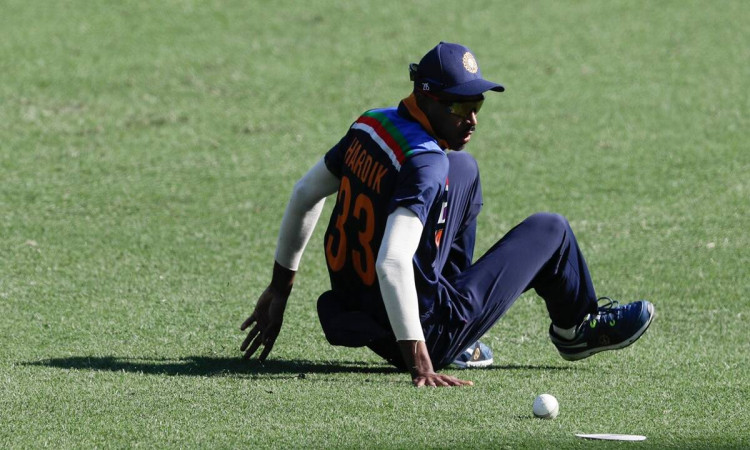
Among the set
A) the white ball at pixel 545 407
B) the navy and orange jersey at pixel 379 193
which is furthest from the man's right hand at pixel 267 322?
the white ball at pixel 545 407

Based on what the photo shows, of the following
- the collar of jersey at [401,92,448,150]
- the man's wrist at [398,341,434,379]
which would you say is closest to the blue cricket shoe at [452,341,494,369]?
the man's wrist at [398,341,434,379]

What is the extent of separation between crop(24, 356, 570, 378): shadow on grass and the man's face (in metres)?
1.25

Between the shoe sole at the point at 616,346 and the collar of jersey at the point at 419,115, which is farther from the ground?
the collar of jersey at the point at 419,115

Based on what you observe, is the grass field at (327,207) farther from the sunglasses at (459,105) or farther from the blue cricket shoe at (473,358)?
the sunglasses at (459,105)

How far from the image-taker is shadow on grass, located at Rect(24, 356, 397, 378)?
550 cm

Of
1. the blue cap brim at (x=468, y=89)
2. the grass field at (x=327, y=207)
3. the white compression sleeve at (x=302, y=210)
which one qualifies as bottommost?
the grass field at (x=327, y=207)

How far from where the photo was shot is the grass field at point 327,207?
4590 mm

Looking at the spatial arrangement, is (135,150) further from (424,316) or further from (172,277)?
(424,316)

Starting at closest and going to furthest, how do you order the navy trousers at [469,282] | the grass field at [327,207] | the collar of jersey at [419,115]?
the grass field at [327,207], the collar of jersey at [419,115], the navy trousers at [469,282]

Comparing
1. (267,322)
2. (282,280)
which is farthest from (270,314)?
(282,280)

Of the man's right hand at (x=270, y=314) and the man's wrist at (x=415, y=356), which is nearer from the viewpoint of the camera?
the man's wrist at (x=415, y=356)

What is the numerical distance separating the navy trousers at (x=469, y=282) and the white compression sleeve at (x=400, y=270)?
0.41m

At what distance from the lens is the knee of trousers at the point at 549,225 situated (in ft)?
18.0

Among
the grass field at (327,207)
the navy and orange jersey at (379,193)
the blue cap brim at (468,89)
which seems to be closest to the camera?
the grass field at (327,207)
